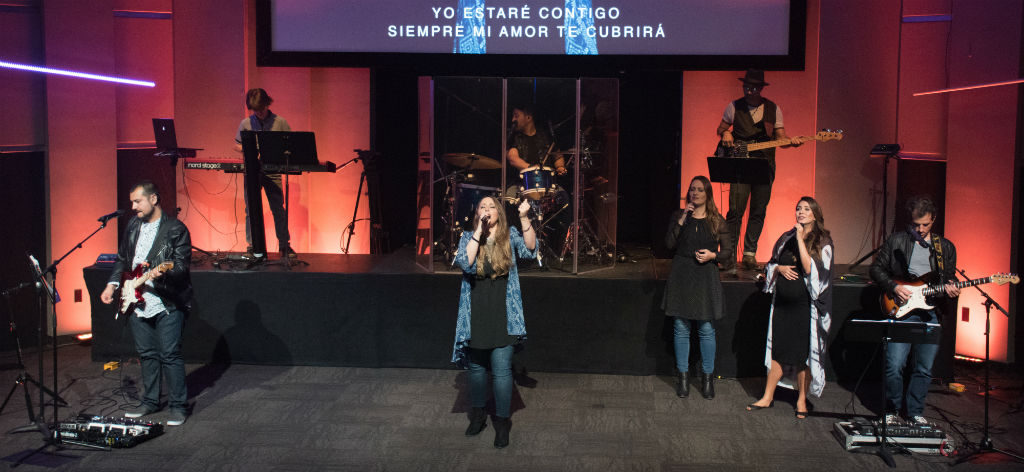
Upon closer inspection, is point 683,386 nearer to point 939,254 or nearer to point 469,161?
point 939,254

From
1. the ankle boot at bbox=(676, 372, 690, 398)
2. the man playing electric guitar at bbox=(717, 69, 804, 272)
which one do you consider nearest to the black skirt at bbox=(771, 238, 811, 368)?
the ankle boot at bbox=(676, 372, 690, 398)

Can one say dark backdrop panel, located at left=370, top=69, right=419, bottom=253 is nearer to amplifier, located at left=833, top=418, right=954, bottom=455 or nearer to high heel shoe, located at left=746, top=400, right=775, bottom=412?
high heel shoe, located at left=746, top=400, right=775, bottom=412

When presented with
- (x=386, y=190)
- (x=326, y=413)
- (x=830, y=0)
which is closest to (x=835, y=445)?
(x=326, y=413)

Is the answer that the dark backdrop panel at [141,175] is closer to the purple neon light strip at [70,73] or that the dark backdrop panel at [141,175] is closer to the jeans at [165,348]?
the purple neon light strip at [70,73]

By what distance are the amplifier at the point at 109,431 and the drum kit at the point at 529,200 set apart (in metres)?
2.48

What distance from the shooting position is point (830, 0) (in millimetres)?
7859

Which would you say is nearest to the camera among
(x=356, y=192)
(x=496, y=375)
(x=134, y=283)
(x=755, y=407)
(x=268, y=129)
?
(x=496, y=375)

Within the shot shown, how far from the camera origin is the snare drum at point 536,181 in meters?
6.38

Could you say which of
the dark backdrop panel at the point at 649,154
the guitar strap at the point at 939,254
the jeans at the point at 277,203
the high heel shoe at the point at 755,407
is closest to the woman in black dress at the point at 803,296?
the high heel shoe at the point at 755,407

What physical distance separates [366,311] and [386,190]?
7.86 feet

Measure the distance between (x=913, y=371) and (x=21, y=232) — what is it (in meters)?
6.91

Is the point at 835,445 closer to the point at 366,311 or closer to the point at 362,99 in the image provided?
the point at 366,311

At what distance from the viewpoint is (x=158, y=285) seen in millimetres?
5207

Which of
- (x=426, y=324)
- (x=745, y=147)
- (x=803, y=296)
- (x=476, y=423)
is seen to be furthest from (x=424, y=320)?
(x=745, y=147)
